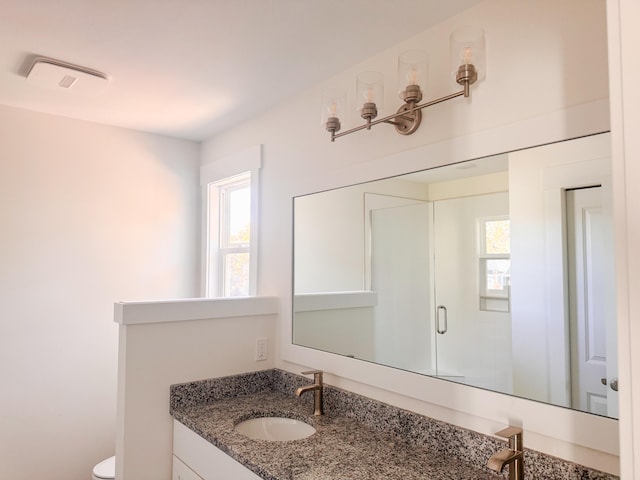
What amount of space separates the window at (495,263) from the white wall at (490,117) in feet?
0.80

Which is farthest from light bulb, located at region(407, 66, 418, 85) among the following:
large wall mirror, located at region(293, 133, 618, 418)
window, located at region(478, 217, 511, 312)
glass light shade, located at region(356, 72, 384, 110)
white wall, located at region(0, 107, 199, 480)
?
white wall, located at region(0, 107, 199, 480)

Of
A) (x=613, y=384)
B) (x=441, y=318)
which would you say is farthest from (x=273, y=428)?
(x=613, y=384)

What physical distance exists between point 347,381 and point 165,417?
83cm

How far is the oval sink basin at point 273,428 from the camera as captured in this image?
179 cm

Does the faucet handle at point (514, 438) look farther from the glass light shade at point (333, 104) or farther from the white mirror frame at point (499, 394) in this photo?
the glass light shade at point (333, 104)

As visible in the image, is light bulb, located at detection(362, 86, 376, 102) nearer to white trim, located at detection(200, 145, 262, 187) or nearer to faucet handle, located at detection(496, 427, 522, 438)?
white trim, located at detection(200, 145, 262, 187)

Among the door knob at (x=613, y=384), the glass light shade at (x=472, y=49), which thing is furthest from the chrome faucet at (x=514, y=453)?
the glass light shade at (x=472, y=49)

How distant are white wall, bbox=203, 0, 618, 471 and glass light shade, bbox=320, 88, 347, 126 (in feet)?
0.31

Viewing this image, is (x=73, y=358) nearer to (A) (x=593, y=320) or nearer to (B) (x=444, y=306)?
(B) (x=444, y=306)

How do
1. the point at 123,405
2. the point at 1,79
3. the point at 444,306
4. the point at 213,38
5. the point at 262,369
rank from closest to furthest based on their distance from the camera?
1. the point at 444,306
2. the point at 213,38
3. the point at 123,405
4. the point at 1,79
5. the point at 262,369

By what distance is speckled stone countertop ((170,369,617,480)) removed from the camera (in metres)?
1.25

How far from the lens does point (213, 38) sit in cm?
165

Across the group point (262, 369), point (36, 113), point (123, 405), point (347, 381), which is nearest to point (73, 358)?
point (123, 405)

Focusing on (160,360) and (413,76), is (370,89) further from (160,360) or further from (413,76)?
(160,360)
